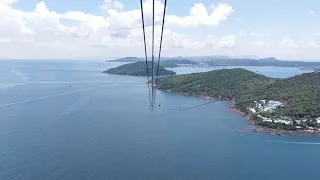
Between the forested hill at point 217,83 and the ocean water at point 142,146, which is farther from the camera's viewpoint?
the forested hill at point 217,83

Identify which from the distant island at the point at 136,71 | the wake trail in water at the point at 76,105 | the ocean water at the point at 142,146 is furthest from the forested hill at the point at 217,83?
the distant island at the point at 136,71

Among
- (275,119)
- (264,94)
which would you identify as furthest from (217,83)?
(275,119)

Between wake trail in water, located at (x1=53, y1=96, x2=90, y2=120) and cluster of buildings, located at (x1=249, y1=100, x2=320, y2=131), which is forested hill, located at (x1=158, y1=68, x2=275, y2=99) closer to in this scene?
cluster of buildings, located at (x1=249, y1=100, x2=320, y2=131)

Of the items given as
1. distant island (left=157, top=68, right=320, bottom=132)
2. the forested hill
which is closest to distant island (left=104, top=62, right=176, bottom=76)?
distant island (left=157, top=68, right=320, bottom=132)

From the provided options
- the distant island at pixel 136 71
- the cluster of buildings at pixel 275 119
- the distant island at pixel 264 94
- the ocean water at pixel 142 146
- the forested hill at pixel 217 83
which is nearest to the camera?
the ocean water at pixel 142 146

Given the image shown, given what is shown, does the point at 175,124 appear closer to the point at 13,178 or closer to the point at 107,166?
the point at 107,166

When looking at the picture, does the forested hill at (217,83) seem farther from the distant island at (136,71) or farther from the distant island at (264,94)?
the distant island at (136,71)

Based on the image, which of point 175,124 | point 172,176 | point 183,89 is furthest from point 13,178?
point 183,89
